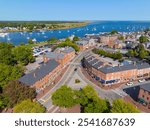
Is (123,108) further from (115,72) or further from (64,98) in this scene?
(115,72)

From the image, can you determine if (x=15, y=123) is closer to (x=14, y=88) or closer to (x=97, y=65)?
(x=14, y=88)

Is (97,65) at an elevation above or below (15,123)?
below

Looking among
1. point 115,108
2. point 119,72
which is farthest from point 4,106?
point 119,72

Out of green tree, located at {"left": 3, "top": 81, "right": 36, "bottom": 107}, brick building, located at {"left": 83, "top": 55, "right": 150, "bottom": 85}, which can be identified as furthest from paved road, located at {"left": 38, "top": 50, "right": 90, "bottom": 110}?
brick building, located at {"left": 83, "top": 55, "right": 150, "bottom": 85}

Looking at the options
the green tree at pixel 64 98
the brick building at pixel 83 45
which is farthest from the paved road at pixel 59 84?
the brick building at pixel 83 45

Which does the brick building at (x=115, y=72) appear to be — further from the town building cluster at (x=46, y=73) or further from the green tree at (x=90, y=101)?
the green tree at (x=90, y=101)

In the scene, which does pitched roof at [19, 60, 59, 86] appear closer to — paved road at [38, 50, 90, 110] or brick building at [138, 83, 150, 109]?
paved road at [38, 50, 90, 110]
